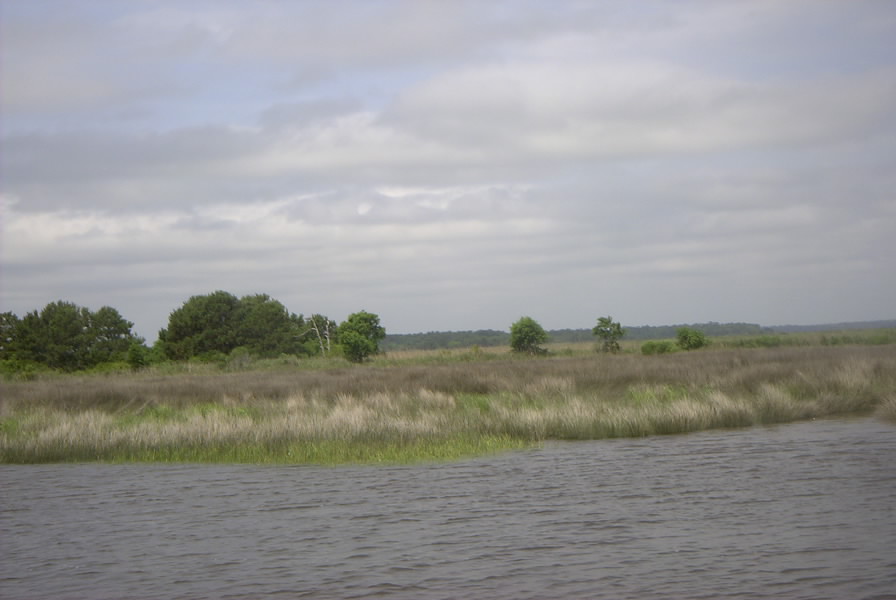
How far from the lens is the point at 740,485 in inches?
554

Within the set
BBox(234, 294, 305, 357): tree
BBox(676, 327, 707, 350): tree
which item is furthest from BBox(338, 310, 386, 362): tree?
BBox(676, 327, 707, 350): tree

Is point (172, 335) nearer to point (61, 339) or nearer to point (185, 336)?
point (185, 336)

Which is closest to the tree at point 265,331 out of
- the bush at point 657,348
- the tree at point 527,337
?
the tree at point 527,337

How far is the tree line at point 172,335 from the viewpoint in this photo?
6575cm

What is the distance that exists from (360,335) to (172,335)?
64.5ft

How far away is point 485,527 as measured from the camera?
12180mm

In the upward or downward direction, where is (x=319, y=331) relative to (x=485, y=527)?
upward

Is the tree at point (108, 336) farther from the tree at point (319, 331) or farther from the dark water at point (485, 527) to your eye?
the dark water at point (485, 527)

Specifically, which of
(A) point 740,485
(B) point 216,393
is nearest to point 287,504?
(A) point 740,485

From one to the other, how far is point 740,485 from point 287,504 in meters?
7.40

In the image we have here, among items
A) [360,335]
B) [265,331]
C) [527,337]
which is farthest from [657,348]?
[265,331]

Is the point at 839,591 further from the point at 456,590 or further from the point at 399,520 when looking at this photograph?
the point at 399,520

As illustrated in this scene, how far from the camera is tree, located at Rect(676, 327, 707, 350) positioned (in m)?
55.8

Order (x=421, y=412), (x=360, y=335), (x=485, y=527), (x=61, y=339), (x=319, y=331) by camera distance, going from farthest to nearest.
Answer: (x=319, y=331) → (x=61, y=339) → (x=360, y=335) → (x=421, y=412) → (x=485, y=527)
